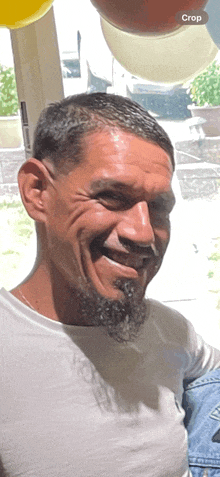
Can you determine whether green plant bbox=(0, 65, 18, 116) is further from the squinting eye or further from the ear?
the squinting eye

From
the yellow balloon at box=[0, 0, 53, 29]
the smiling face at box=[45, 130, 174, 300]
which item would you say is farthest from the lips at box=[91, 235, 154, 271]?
the yellow balloon at box=[0, 0, 53, 29]

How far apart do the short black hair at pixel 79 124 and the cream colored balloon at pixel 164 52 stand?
0.32ft

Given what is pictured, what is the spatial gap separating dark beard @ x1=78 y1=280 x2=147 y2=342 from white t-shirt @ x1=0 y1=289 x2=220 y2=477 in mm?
26

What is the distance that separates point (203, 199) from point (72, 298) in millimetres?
321

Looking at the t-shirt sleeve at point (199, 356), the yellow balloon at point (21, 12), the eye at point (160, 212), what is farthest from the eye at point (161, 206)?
the yellow balloon at point (21, 12)

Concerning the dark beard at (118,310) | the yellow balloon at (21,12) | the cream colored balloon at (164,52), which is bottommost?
the dark beard at (118,310)

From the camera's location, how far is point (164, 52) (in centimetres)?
94

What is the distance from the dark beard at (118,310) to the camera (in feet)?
2.78

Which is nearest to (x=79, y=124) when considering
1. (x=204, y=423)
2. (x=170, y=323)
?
(x=170, y=323)

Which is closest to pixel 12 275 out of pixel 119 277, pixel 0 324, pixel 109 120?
pixel 0 324

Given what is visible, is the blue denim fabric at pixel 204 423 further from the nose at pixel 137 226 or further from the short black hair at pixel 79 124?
the short black hair at pixel 79 124

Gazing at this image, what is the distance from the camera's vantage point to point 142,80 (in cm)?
95

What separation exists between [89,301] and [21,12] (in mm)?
467

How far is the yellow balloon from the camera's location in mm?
835
